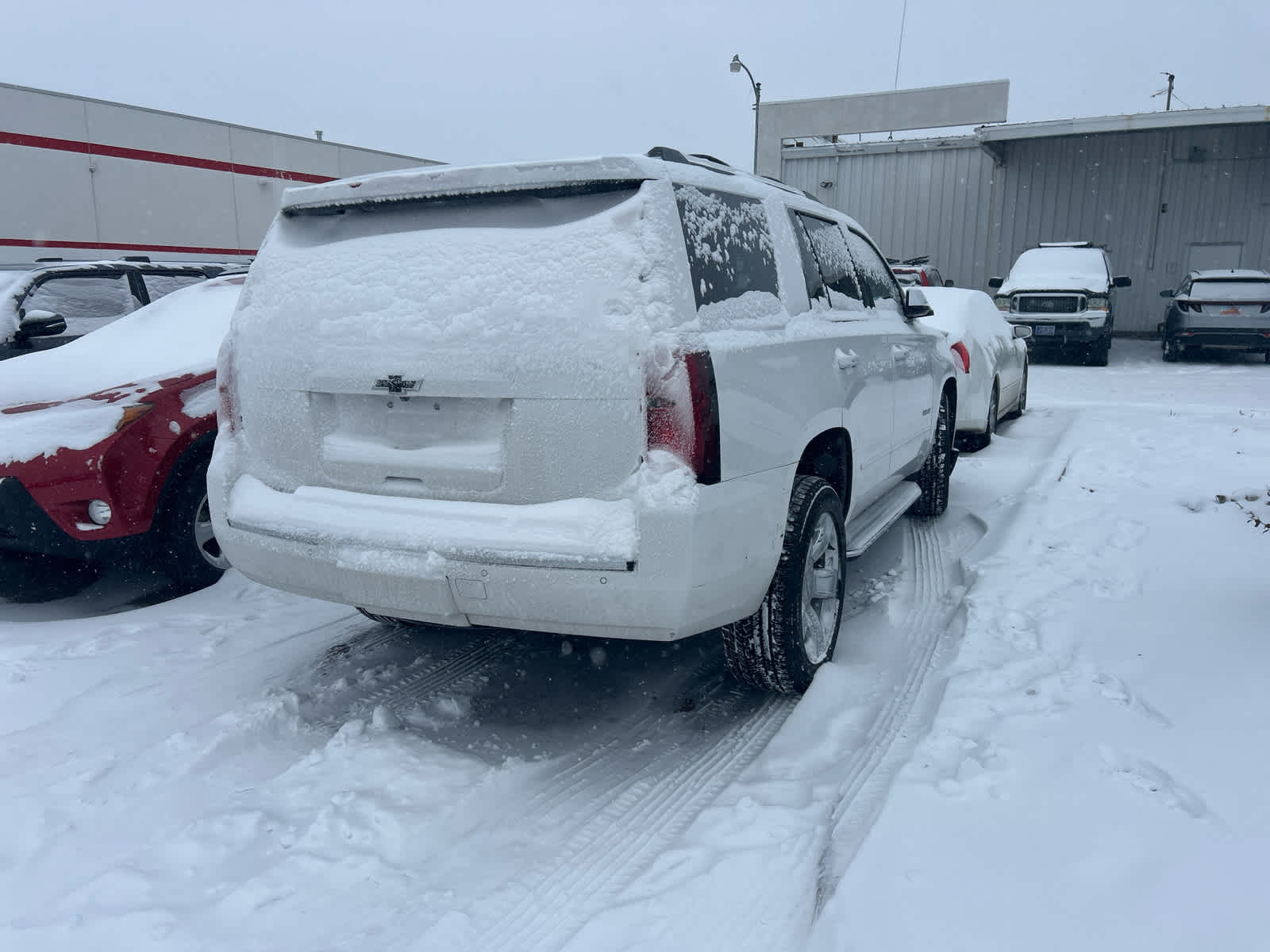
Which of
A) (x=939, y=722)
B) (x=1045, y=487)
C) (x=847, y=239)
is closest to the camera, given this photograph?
(x=939, y=722)

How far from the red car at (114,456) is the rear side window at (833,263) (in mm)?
3024

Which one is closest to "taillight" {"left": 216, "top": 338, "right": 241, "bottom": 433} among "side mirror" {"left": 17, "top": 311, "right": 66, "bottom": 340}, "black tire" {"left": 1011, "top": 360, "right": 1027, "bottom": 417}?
"side mirror" {"left": 17, "top": 311, "right": 66, "bottom": 340}

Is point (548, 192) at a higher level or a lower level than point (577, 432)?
higher

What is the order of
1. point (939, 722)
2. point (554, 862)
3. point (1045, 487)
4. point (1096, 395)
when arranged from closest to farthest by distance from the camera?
point (554, 862)
point (939, 722)
point (1045, 487)
point (1096, 395)

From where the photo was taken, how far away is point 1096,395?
441 inches

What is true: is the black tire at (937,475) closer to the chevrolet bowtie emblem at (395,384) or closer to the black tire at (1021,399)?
the chevrolet bowtie emblem at (395,384)

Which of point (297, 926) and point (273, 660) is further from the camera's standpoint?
point (273, 660)

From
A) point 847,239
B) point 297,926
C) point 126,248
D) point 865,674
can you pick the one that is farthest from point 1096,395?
point 126,248

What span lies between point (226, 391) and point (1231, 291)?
1592cm

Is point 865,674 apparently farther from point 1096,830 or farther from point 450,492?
point 450,492

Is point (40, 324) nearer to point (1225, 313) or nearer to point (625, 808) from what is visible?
point (625, 808)

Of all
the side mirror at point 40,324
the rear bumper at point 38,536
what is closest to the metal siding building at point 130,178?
the side mirror at point 40,324

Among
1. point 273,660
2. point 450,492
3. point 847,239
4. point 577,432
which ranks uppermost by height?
point 847,239

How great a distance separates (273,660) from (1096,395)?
414 inches
